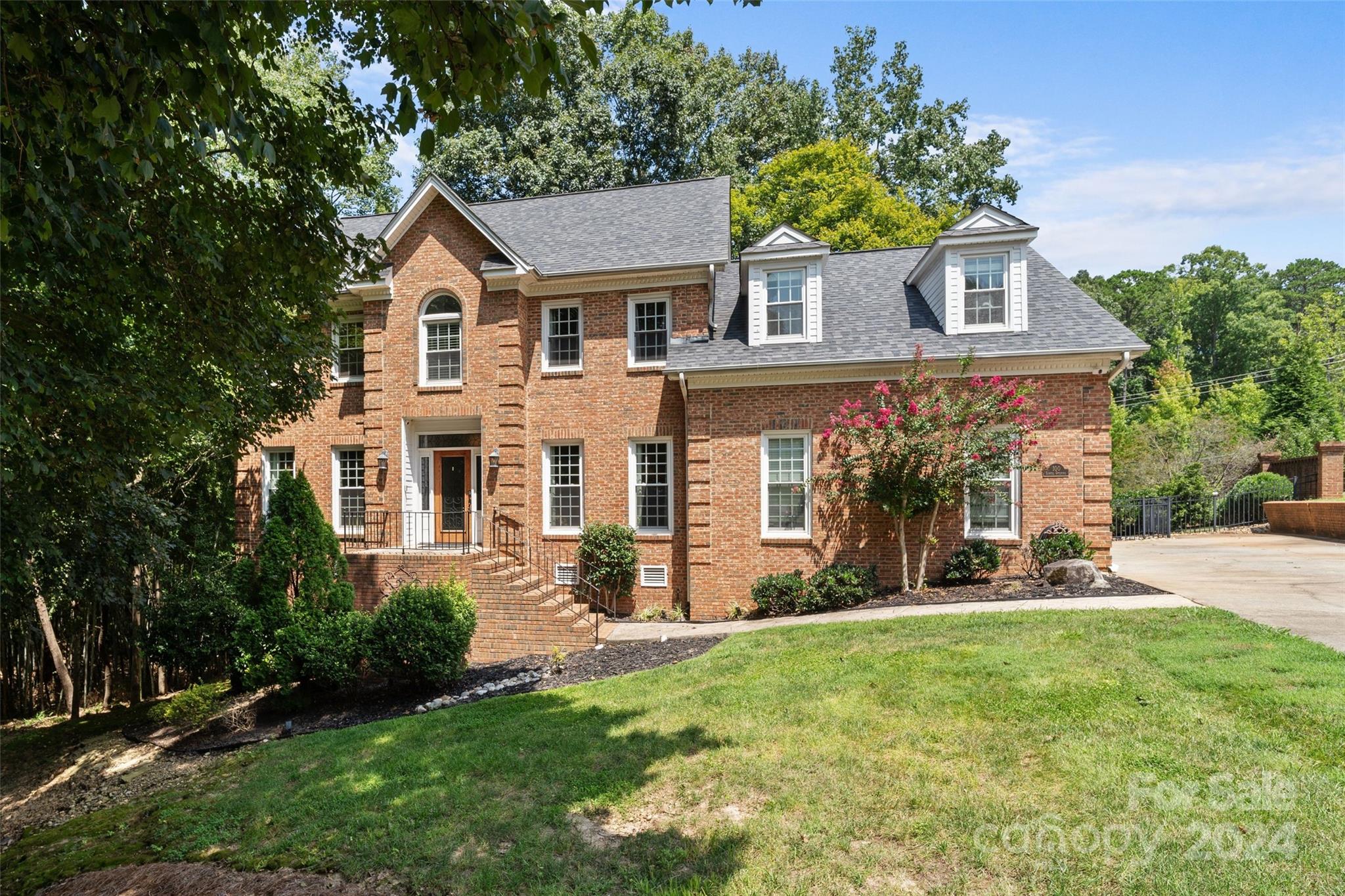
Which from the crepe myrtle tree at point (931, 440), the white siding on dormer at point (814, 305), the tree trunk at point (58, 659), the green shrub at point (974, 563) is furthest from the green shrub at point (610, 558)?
the tree trunk at point (58, 659)

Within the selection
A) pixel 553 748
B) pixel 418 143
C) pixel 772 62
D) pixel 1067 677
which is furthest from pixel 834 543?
pixel 772 62

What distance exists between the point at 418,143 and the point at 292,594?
37.0 ft

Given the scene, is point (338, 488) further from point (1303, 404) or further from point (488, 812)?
point (1303, 404)

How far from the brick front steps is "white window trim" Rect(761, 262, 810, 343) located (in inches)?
265

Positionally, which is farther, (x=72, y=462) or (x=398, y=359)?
(x=398, y=359)

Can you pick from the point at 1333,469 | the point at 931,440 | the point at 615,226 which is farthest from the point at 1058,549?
the point at 1333,469

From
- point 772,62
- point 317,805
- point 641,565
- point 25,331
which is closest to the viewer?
point 25,331

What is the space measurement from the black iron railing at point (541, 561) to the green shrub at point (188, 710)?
5462mm

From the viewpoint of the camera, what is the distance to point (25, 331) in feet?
17.0

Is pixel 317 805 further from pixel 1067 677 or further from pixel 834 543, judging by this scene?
→ pixel 834 543

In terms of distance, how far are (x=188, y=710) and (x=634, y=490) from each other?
27.8ft

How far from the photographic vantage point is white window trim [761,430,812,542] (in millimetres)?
13758

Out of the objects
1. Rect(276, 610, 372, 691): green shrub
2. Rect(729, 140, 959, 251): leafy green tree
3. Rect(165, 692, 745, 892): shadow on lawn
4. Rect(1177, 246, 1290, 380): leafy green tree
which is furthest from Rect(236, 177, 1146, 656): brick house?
Rect(1177, 246, 1290, 380): leafy green tree

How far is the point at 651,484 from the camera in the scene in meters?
→ 15.1
